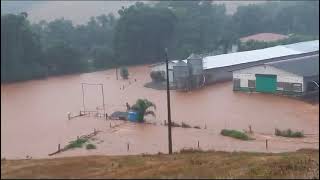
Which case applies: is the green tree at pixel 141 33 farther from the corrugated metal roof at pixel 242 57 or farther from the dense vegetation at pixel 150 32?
the corrugated metal roof at pixel 242 57

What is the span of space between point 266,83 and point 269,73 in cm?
41

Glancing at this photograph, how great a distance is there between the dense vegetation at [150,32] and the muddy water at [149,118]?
3.60 metres

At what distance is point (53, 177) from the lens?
557 centimetres

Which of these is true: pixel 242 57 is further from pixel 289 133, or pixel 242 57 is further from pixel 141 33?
pixel 289 133

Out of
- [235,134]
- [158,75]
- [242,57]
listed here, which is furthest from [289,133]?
[242,57]

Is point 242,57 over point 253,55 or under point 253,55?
under

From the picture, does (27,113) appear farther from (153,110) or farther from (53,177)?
(53,177)

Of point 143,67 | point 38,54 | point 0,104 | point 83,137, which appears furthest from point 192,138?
point 143,67

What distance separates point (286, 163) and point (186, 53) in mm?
23303

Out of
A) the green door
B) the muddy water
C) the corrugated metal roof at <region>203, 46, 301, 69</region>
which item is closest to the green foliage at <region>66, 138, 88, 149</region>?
the muddy water

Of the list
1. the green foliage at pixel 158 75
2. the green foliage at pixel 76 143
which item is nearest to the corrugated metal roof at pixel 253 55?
the green foliage at pixel 158 75

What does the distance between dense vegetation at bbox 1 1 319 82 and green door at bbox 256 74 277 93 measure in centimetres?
914

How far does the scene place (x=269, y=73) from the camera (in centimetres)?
1852

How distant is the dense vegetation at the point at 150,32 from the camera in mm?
25844
